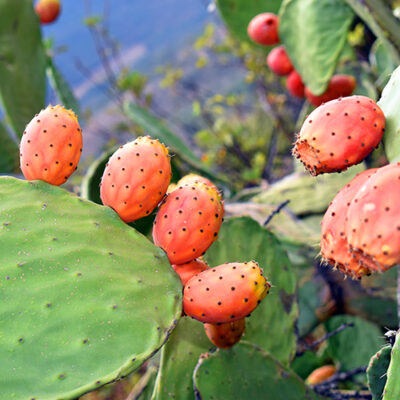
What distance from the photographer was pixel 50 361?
685 millimetres

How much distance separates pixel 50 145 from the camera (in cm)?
84

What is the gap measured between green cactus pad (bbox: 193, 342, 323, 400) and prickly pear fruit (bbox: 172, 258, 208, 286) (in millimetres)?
198

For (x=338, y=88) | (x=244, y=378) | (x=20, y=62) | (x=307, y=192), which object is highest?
(x=20, y=62)

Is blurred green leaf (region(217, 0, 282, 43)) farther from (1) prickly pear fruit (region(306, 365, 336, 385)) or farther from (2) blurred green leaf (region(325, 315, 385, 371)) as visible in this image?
(1) prickly pear fruit (region(306, 365, 336, 385))

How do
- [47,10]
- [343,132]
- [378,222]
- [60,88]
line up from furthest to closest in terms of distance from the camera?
[47,10] → [60,88] → [343,132] → [378,222]

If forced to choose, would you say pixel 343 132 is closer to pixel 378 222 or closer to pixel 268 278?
pixel 378 222

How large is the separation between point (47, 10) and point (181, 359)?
171cm

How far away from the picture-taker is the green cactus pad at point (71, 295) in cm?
68

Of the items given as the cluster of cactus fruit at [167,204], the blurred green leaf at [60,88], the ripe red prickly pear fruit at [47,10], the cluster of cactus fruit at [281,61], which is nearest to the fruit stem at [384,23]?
the cluster of cactus fruit at [281,61]

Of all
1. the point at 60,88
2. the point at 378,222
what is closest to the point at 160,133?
the point at 60,88

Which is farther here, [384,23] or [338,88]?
[338,88]

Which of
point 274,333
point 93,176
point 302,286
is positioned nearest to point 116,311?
point 274,333

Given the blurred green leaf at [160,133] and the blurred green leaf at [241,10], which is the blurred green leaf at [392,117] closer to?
the blurred green leaf at [160,133]

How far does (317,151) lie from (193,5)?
9217 millimetres
